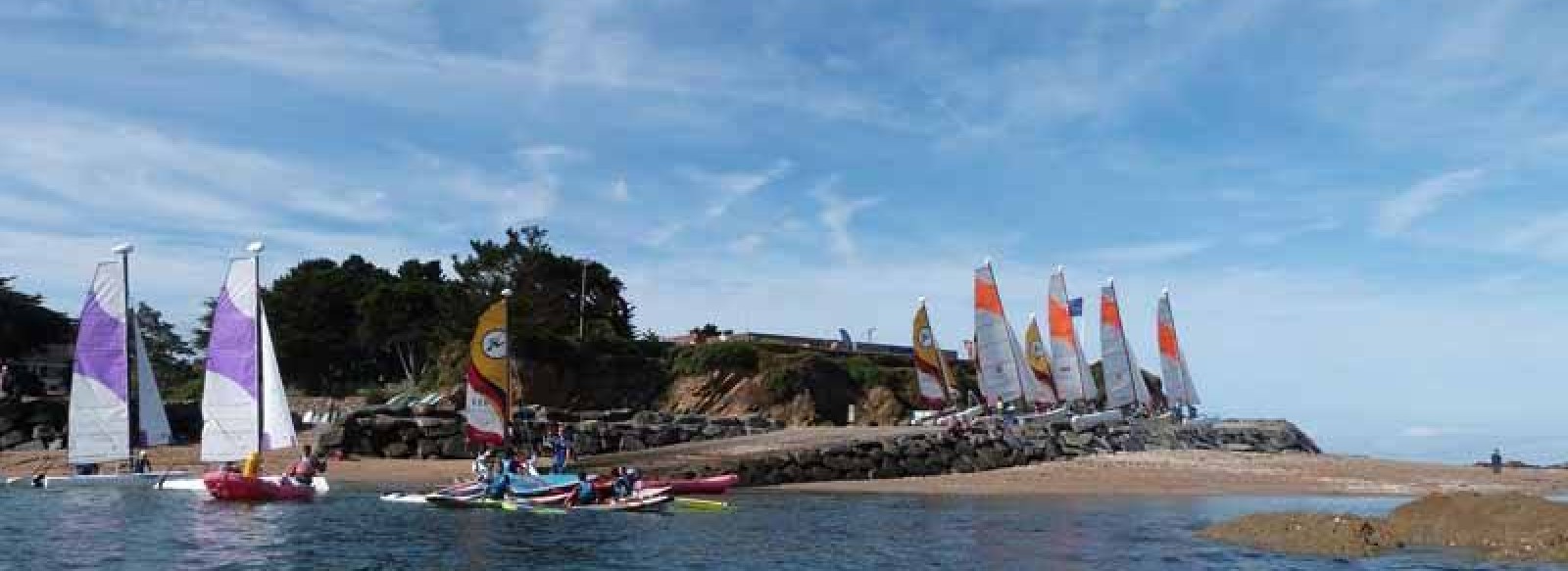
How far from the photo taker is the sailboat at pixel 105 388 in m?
41.1

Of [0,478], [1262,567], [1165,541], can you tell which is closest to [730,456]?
[1165,541]

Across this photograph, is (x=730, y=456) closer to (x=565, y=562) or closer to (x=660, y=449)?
(x=660, y=449)

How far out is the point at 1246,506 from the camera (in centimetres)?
3938

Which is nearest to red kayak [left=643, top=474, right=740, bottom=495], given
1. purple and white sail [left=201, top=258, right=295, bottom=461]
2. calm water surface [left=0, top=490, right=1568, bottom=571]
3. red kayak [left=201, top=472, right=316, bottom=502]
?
calm water surface [left=0, top=490, right=1568, bottom=571]

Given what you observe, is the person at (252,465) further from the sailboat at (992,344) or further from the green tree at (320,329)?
the green tree at (320,329)

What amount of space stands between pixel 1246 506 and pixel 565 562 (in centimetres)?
2334

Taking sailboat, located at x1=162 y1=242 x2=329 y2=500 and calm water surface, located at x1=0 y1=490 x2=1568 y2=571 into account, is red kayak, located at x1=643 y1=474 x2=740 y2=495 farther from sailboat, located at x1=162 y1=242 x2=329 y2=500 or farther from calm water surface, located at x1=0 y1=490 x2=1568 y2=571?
sailboat, located at x1=162 y1=242 x2=329 y2=500

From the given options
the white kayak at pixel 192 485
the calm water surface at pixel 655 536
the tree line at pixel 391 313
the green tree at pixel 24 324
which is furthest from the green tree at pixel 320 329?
the calm water surface at pixel 655 536

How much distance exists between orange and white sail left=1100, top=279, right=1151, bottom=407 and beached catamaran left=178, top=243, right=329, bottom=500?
3968 centimetres

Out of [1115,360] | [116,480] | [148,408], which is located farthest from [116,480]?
[1115,360]

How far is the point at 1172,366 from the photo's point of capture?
72.2 meters

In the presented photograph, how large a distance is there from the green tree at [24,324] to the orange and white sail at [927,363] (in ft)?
205

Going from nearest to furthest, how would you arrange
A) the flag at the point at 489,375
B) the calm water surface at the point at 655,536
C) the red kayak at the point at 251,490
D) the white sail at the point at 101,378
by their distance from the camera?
the calm water surface at the point at 655,536 < the flag at the point at 489,375 < the red kayak at the point at 251,490 < the white sail at the point at 101,378

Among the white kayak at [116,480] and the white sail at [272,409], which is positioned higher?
the white sail at [272,409]
